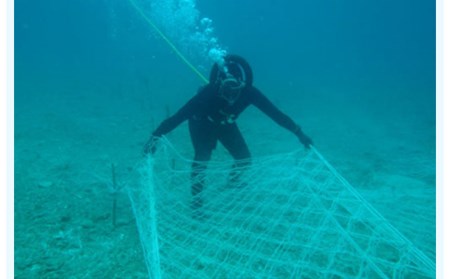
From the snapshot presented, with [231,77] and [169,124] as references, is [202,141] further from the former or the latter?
[231,77]

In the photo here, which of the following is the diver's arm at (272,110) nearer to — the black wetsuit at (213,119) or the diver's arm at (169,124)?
the black wetsuit at (213,119)

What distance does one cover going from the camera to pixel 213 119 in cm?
492

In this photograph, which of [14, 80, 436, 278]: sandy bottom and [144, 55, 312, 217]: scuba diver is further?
[144, 55, 312, 217]: scuba diver

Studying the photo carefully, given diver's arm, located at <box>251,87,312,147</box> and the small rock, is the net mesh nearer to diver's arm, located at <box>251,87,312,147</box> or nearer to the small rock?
diver's arm, located at <box>251,87,312,147</box>

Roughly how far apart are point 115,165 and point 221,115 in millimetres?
3135

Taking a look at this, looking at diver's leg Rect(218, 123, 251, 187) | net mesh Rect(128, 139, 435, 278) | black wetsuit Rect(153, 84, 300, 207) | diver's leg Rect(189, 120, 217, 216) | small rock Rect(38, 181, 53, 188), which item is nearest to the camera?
net mesh Rect(128, 139, 435, 278)

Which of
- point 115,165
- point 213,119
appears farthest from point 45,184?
point 213,119

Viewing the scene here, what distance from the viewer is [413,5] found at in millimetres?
110125

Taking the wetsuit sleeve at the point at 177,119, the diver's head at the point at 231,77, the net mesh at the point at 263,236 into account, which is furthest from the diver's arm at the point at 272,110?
the wetsuit sleeve at the point at 177,119

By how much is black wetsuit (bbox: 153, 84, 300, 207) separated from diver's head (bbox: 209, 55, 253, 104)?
0.10 meters

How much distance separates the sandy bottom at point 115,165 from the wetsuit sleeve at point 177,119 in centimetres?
132

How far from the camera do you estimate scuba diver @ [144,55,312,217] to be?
4.60 m

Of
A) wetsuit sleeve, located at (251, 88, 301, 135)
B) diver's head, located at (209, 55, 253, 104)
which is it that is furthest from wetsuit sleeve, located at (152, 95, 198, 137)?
wetsuit sleeve, located at (251, 88, 301, 135)
